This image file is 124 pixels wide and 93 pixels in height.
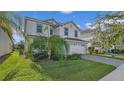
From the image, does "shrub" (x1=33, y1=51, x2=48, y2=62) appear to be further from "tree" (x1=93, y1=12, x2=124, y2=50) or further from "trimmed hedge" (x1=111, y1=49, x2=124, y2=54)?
"trimmed hedge" (x1=111, y1=49, x2=124, y2=54)

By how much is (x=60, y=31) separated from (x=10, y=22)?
133cm

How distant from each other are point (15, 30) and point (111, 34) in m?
2.45

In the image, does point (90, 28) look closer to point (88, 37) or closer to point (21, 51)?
point (88, 37)

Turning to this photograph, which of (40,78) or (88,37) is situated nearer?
(40,78)

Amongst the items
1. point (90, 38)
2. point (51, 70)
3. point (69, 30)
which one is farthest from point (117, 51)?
point (51, 70)

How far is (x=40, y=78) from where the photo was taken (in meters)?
5.57

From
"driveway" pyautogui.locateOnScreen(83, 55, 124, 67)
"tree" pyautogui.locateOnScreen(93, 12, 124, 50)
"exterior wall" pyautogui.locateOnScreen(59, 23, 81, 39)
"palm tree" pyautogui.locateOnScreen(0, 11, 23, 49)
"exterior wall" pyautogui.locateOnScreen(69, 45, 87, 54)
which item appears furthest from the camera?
"exterior wall" pyautogui.locateOnScreen(69, 45, 87, 54)

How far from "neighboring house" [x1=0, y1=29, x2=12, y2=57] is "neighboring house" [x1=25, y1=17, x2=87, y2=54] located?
55 centimetres

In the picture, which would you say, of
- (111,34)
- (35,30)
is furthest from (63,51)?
(111,34)

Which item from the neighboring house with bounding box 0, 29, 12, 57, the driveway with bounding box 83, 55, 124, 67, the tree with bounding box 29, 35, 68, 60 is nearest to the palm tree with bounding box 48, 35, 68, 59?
the tree with bounding box 29, 35, 68, 60

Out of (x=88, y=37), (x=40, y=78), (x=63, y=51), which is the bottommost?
(x=40, y=78)

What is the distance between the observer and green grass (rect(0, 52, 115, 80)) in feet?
18.4

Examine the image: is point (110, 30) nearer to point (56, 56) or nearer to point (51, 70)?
point (56, 56)

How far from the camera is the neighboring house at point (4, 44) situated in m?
5.86
